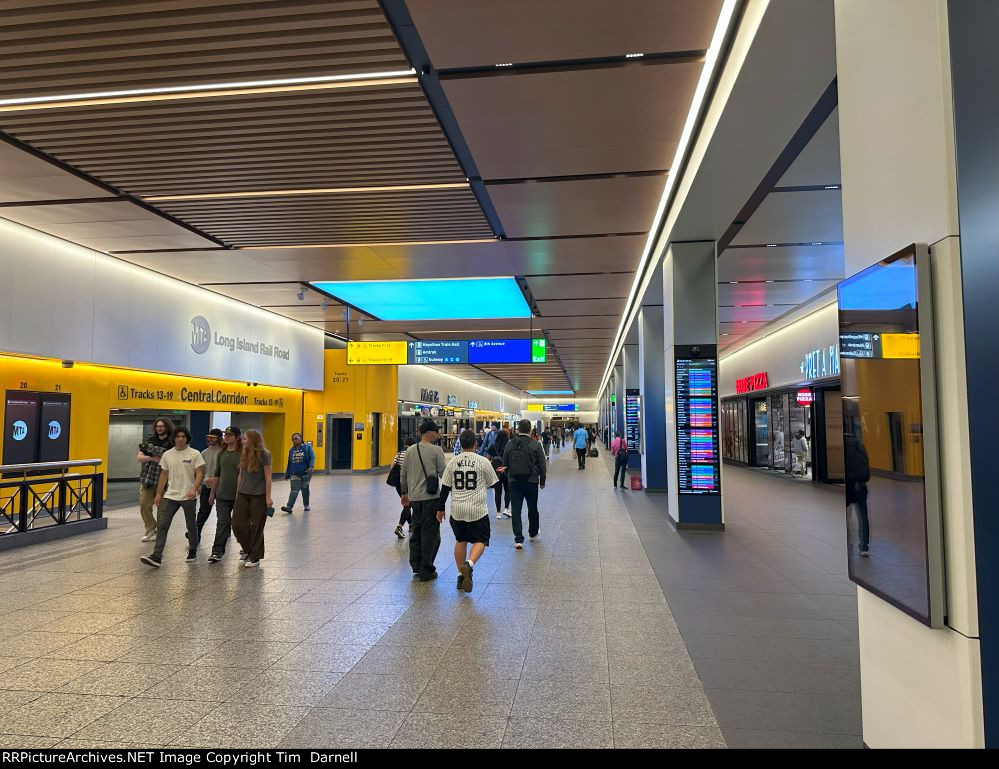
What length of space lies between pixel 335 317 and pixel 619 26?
13163 millimetres

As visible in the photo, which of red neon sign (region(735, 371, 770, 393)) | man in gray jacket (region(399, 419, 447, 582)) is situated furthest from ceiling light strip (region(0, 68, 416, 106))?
red neon sign (region(735, 371, 770, 393))

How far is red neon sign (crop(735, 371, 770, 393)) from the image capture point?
18.9 meters

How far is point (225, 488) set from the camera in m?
7.18

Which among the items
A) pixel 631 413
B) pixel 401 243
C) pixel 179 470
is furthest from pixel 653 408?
pixel 179 470

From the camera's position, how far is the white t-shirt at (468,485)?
5883mm

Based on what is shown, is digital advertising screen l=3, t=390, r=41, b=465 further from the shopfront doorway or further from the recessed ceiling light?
the shopfront doorway

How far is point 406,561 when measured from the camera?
7.03 meters

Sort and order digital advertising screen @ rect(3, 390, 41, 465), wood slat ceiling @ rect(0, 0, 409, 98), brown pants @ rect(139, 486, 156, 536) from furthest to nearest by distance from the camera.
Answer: digital advertising screen @ rect(3, 390, 41, 465) < brown pants @ rect(139, 486, 156, 536) < wood slat ceiling @ rect(0, 0, 409, 98)

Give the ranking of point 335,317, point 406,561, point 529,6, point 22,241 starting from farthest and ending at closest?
point 335,317
point 22,241
point 406,561
point 529,6

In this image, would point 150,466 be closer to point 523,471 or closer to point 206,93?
point 523,471

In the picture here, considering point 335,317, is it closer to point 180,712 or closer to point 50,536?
point 50,536

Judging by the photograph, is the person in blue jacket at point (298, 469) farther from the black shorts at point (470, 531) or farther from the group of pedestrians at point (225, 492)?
the black shorts at point (470, 531)

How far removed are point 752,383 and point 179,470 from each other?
58.7 feet
